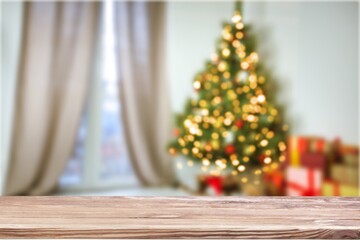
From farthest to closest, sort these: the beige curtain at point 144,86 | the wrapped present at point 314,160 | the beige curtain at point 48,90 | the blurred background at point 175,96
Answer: the beige curtain at point 144,86, the beige curtain at point 48,90, the blurred background at point 175,96, the wrapped present at point 314,160

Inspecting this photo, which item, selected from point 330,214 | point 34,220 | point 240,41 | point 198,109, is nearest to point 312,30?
point 240,41

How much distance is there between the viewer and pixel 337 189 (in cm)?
260

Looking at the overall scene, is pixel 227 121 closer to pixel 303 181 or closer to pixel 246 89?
pixel 246 89

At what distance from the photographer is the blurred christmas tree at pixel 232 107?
309 cm

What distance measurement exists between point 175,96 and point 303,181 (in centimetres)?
170

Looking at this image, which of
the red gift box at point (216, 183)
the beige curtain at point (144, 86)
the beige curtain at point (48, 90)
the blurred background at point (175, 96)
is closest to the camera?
the blurred background at point (175, 96)

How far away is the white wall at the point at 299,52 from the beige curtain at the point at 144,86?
5.5 inches

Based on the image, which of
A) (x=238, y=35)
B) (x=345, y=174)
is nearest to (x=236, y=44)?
(x=238, y=35)

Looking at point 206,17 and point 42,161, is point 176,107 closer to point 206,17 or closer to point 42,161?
point 206,17

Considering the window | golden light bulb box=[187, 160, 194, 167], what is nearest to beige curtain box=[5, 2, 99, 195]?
the window

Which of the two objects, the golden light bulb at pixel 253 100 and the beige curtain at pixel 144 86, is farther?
the beige curtain at pixel 144 86

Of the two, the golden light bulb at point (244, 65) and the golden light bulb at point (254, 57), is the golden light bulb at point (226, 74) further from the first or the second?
the golden light bulb at point (254, 57)

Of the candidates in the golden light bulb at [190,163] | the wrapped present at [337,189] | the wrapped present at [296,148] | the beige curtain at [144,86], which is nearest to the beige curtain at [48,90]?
the beige curtain at [144,86]

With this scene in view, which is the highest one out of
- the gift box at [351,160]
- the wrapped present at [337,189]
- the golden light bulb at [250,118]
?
the golden light bulb at [250,118]
